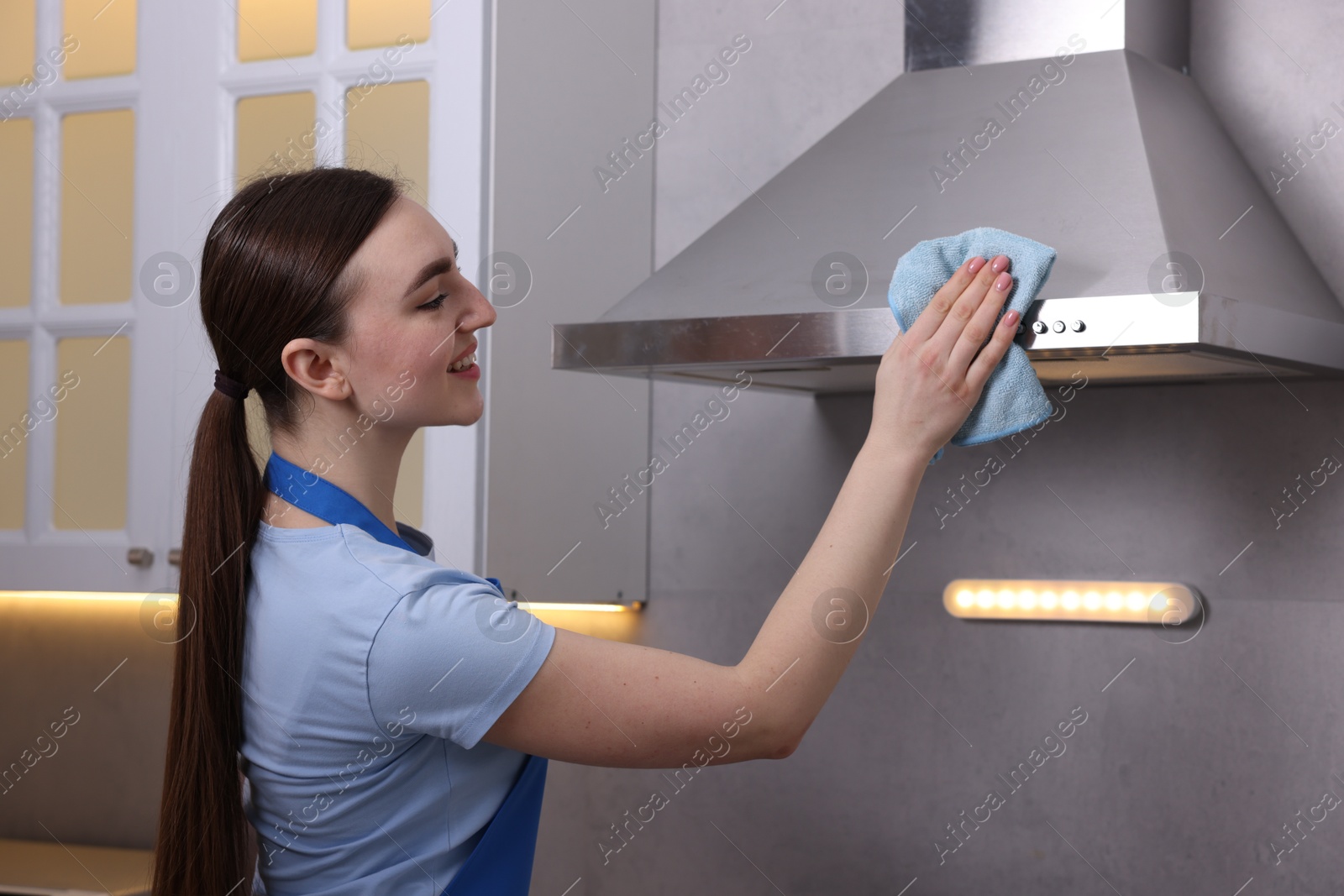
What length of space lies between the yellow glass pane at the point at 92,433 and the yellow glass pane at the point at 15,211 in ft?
0.34

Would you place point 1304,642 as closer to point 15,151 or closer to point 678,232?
point 678,232

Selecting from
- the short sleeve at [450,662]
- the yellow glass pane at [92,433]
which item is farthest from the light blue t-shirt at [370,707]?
the yellow glass pane at [92,433]

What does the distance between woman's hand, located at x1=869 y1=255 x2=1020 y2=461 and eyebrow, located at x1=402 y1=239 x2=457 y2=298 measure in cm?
30

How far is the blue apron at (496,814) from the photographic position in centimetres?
81

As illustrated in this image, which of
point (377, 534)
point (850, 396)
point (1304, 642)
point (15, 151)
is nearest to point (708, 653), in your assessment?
point (850, 396)

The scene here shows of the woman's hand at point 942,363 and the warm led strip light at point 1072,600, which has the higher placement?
the woman's hand at point 942,363

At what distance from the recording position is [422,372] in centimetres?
83

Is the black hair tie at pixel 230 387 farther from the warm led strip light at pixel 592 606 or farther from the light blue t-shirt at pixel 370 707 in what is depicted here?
the warm led strip light at pixel 592 606

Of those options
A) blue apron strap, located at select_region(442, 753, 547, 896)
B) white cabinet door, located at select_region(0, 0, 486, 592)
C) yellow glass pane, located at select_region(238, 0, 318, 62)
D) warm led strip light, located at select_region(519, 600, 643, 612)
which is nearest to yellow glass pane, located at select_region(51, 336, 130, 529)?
white cabinet door, located at select_region(0, 0, 486, 592)

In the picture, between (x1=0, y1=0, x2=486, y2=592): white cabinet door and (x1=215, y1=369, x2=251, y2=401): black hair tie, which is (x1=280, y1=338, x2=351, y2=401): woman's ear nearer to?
(x1=215, y1=369, x2=251, y2=401): black hair tie

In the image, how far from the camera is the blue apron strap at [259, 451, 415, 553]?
2.68 ft

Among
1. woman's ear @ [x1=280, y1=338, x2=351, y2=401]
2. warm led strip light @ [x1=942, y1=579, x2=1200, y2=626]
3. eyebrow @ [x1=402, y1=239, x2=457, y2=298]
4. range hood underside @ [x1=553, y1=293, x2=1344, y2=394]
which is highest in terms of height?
eyebrow @ [x1=402, y1=239, x2=457, y2=298]

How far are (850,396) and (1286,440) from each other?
51cm

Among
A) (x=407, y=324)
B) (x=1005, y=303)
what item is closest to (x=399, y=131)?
(x=407, y=324)
